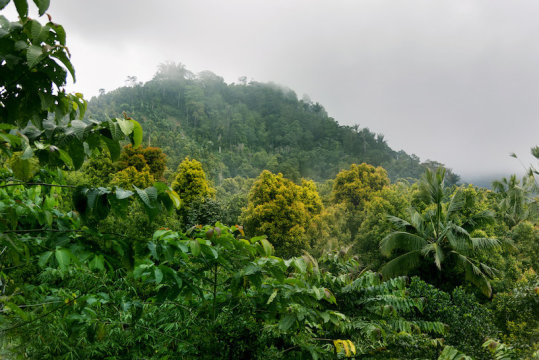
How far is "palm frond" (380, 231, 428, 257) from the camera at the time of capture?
11.2 meters

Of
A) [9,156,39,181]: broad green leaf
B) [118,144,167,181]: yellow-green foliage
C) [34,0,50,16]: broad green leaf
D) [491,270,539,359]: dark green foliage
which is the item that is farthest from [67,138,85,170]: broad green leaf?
[118,144,167,181]: yellow-green foliage

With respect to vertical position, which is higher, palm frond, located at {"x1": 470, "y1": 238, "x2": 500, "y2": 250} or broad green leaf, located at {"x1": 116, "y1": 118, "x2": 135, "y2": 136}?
broad green leaf, located at {"x1": 116, "y1": 118, "x2": 135, "y2": 136}

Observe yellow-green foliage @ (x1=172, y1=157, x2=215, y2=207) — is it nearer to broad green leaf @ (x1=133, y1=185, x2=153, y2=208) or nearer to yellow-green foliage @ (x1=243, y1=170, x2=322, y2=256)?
yellow-green foliage @ (x1=243, y1=170, x2=322, y2=256)

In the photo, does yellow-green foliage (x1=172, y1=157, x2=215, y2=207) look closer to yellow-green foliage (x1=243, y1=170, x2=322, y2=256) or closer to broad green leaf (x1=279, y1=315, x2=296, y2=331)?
yellow-green foliage (x1=243, y1=170, x2=322, y2=256)

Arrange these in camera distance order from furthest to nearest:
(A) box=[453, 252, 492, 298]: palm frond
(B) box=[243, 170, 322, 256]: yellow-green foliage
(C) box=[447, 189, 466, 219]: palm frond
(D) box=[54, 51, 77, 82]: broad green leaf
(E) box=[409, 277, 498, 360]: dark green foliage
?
(B) box=[243, 170, 322, 256]: yellow-green foliage, (C) box=[447, 189, 466, 219]: palm frond, (A) box=[453, 252, 492, 298]: palm frond, (E) box=[409, 277, 498, 360]: dark green foliage, (D) box=[54, 51, 77, 82]: broad green leaf

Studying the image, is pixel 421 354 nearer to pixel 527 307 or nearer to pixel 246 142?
pixel 527 307

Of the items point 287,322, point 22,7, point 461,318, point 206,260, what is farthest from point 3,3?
point 461,318

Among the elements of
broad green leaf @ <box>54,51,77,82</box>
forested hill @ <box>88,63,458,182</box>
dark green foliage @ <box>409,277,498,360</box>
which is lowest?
dark green foliage @ <box>409,277,498,360</box>

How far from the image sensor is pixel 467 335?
4746mm

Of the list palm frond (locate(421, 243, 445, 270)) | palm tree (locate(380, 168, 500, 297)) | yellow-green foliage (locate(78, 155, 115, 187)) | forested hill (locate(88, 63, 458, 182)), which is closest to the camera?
palm tree (locate(380, 168, 500, 297))

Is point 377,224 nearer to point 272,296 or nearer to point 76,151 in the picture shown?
point 272,296

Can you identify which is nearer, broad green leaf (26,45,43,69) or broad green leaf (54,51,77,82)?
broad green leaf (26,45,43,69)

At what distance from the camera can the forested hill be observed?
119ft

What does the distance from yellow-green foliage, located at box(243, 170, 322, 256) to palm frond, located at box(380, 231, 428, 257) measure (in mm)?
5180
